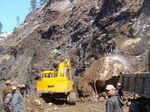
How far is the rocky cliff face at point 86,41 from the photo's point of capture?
2984cm

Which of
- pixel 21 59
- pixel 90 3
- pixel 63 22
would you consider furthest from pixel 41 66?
pixel 90 3

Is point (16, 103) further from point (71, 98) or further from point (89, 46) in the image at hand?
point (89, 46)

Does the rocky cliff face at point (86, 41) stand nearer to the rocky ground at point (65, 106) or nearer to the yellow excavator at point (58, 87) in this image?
the rocky ground at point (65, 106)

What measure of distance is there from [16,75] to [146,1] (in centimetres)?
1808

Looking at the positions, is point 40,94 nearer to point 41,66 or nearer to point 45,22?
point 41,66

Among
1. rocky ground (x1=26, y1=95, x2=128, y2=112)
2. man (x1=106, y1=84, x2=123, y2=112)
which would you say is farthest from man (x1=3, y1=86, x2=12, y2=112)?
rocky ground (x1=26, y1=95, x2=128, y2=112)

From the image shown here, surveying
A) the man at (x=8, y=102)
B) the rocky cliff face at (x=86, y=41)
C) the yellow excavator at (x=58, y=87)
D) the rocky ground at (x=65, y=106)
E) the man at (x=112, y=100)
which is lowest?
the rocky ground at (x=65, y=106)

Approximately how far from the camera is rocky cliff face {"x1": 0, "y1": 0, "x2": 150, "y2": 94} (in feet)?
97.9

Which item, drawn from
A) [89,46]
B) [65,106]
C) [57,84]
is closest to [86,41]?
[89,46]

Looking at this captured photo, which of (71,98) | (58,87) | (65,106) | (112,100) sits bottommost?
(65,106)

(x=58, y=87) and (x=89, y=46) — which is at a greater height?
(x=89, y=46)

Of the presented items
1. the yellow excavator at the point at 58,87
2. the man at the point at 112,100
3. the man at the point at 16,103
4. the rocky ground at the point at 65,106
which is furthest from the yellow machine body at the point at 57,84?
the man at the point at 112,100

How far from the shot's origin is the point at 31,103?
18.8 meters

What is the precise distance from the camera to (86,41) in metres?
36.3
